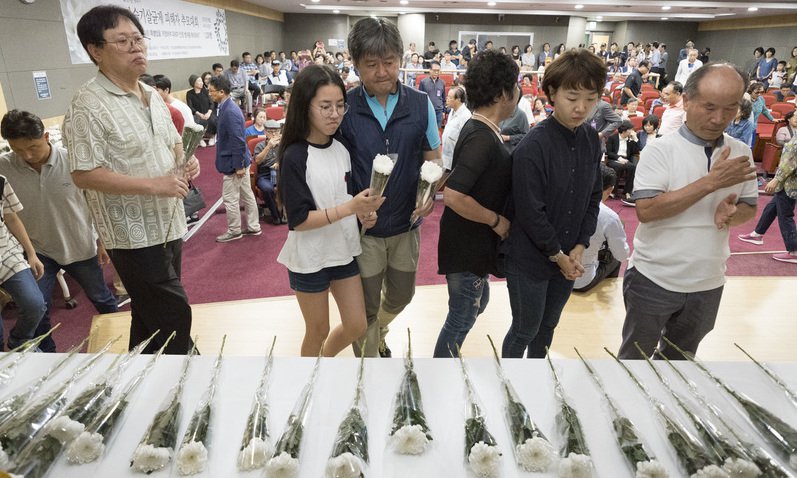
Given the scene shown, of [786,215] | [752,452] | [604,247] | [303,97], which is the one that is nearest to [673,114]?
[786,215]

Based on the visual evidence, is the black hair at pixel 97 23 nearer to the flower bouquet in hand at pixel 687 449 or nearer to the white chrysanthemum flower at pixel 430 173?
the white chrysanthemum flower at pixel 430 173

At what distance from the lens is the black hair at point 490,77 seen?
5.36ft

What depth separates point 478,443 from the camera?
928mm

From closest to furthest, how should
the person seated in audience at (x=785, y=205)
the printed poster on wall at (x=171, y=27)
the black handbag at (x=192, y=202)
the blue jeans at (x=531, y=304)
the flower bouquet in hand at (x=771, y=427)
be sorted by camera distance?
the flower bouquet in hand at (x=771, y=427) → the blue jeans at (x=531, y=304) → the person seated in audience at (x=785, y=205) → the black handbag at (x=192, y=202) → the printed poster on wall at (x=171, y=27)

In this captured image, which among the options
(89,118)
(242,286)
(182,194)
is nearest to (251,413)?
(182,194)

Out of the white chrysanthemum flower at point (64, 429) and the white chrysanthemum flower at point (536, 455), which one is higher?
the white chrysanthemum flower at point (64, 429)

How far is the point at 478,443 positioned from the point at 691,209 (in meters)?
1.18

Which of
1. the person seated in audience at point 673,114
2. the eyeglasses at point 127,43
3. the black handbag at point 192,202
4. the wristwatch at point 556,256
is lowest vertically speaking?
the black handbag at point 192,202

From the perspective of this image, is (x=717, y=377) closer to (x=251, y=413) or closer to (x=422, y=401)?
(x=422, y=401)

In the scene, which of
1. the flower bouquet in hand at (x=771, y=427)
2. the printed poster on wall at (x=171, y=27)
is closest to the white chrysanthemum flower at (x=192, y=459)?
the flower bouquet in hand at (x=771, y=427)

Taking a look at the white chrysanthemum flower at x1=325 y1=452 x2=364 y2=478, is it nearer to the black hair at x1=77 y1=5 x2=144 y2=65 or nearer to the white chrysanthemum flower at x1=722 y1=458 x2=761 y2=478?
the white chrysanthemum flower at x1=722 y1=458 x2=761 y2=478

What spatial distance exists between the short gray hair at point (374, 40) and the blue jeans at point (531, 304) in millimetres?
880

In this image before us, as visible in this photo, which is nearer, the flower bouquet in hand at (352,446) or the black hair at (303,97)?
the flower bouquet in hand at (352,446)

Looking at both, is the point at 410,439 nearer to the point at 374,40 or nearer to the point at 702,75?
the point at 374,40
